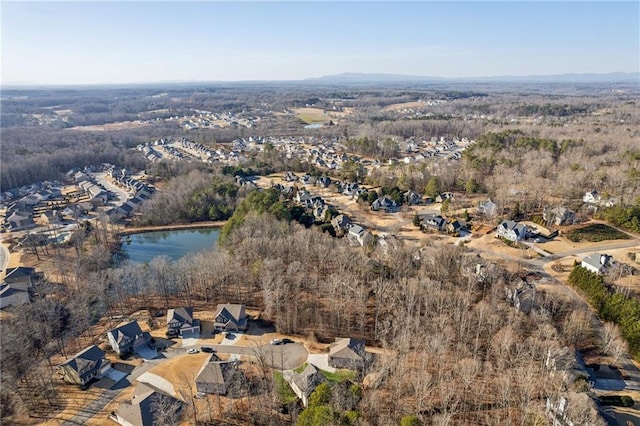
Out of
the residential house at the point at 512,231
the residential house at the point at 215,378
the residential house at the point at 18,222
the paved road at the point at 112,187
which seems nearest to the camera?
the residential house at the point at 215,378

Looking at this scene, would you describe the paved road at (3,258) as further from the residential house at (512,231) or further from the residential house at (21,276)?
the residential house at (512,231)

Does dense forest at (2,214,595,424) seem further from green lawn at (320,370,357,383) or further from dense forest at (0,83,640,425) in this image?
green lawn at (320,370,357,383)

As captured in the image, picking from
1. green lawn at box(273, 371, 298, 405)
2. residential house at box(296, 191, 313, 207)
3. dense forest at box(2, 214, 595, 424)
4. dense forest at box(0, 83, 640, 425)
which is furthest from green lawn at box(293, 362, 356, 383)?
residential house at box(296, 191, 313, 207)

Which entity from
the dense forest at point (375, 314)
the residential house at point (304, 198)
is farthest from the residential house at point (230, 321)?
the residential house at point (304, 198)

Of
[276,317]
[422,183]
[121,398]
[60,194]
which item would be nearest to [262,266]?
[276,317]

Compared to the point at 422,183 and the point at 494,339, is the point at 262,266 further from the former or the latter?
the point at 422,183

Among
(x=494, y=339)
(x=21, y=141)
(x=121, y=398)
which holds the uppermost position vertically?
(x=21, y=141)
